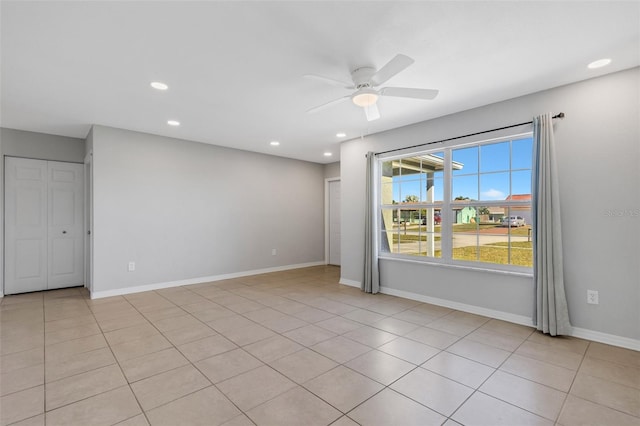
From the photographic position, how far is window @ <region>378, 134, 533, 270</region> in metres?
3.45

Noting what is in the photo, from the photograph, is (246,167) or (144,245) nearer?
(144,245)

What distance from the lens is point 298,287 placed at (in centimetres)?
504

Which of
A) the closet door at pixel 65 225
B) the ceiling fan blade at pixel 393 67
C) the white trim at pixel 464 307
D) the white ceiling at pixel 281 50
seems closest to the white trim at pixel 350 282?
the white trim at pixel 464 307

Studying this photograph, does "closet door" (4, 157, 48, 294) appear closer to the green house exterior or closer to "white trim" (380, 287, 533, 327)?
"white trim" (380, 287, 533, 327)

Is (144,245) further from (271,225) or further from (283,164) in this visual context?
(283,164)

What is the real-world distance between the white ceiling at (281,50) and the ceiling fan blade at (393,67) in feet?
0.68

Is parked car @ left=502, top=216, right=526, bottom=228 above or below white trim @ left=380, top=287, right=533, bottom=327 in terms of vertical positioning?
above

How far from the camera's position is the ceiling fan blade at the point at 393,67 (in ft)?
6.94

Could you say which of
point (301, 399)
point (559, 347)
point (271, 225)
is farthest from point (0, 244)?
point (559, 347)

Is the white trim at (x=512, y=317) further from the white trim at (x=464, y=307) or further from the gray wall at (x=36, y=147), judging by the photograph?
the gray wall at (x=36, y=147)

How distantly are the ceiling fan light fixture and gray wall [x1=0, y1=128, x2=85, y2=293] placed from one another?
16.7 feet

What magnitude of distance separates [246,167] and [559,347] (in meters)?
5.46

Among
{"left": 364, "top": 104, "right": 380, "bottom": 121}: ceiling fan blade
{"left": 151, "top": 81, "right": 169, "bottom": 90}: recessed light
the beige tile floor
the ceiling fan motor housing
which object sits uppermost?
{"left": 151, "top": 81, "right": 169, "bottom": 90}: recessed light

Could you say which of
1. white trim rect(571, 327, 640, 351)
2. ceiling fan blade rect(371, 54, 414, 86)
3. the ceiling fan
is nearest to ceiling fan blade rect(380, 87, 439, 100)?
the ceiling fan
